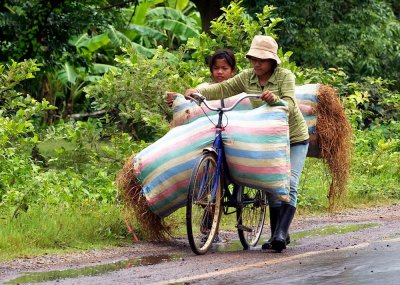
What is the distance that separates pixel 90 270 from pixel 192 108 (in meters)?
2.10

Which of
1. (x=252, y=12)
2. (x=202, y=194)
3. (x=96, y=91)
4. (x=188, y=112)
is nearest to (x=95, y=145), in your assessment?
(x=96, y=91)

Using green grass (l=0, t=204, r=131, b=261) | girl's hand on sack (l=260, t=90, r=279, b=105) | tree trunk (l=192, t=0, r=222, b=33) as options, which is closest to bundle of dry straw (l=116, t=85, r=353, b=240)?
green grass (l=0, t=204, r=131, b=261)

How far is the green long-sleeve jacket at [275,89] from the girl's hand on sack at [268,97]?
0.29 meters

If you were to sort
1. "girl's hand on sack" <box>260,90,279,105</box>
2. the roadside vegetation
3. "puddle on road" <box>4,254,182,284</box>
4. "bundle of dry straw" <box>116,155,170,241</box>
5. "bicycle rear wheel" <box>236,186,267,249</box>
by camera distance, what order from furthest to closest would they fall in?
the roadside vegetation < "bundle of dry straw" <box>116,155,170,241</box> < "bicycle rear wheel" <box>236,186,267,249</box> < "girl's hand on sack" <box>260,90,279,105</box> < "puddle on road" <box>4,254,182,284</box>

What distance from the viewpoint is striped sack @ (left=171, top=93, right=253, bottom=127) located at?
8789 millimetres

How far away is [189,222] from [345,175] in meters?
2.49

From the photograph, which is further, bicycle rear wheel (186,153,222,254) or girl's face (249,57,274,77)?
girl's face (249,57,274,77)

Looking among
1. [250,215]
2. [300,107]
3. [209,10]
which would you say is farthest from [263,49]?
[209,10]

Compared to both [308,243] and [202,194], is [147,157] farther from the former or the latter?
[308,243]

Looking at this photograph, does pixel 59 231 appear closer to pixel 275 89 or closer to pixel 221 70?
pixel 221 70

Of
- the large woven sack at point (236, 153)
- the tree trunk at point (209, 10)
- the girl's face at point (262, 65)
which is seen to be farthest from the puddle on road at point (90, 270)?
the tree trunk at point (209, 10)

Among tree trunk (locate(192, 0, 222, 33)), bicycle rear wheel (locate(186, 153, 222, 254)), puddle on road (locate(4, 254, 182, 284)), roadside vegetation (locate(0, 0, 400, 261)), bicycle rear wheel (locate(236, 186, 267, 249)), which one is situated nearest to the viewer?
puddle on road (locate(4, 254, 182, 284))

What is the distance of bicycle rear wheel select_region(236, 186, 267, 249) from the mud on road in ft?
0.51

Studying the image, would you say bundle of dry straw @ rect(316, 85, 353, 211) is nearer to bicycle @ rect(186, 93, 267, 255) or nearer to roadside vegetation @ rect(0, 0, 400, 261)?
roadside vegetation @ rect(0, 0, 400, 261)
